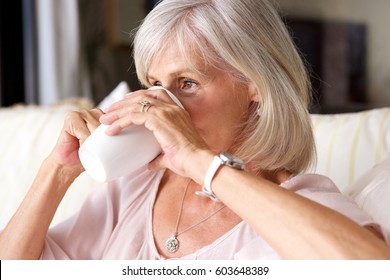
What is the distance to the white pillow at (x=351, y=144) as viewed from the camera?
1.41m

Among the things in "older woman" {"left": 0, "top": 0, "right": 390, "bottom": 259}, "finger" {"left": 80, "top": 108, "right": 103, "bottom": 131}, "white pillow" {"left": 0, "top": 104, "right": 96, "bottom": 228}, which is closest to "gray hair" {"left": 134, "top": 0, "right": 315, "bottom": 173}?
"older woman" {"left": 0, "top": 0, "right": 390, "bottom": 259}

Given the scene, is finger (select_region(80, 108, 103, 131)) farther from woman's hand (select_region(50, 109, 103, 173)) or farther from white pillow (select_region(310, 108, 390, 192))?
white pillow (select_region(310, 108, 390, 192))

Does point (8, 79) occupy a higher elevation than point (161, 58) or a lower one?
lower

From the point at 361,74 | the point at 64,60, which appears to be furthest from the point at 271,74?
the point at 64,60

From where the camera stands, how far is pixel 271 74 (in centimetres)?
113

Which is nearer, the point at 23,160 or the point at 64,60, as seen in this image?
the point at 23,160

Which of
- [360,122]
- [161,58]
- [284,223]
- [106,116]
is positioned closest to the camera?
[284,223]

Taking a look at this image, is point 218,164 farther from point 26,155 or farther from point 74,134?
point 26,155

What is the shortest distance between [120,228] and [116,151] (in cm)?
38

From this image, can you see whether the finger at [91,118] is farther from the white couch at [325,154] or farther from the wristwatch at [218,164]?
the white couch at [325,154]

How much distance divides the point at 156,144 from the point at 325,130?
2.06 feet

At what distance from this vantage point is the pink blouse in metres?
1.12

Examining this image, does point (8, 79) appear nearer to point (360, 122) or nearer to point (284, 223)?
point (360, 122)

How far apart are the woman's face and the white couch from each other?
0.86 ft
